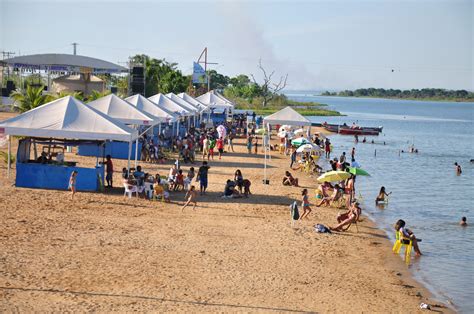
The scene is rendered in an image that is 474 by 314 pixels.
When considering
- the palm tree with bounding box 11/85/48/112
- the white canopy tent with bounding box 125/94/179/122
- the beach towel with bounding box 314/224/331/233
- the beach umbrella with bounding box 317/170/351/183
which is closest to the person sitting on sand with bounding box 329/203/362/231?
the beach towel with bounding box 314/224/331/233

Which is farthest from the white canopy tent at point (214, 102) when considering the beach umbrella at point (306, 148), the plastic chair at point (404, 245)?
the plastic chair at point (404, 245)

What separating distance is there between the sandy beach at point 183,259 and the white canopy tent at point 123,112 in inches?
223

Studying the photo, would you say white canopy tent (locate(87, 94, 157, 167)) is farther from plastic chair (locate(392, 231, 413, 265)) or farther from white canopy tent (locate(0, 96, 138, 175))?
plastic chair (locate(392, 231, 413, 265))

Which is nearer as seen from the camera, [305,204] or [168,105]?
[305,204]

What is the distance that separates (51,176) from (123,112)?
22.0 ft

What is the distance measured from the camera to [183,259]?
14.2 meters

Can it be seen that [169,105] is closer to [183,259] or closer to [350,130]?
[183,259]

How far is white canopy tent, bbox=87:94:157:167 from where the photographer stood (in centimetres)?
2619

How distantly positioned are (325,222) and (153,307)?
32.4ft

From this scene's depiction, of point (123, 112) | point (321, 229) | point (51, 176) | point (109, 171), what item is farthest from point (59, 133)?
point (321, 229)

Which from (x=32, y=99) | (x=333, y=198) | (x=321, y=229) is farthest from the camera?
(x=32, y=99)

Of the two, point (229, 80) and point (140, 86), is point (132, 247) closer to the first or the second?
point (140, 86)

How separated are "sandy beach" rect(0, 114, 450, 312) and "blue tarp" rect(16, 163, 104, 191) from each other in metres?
0.53

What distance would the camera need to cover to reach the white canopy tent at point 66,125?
19.6m
